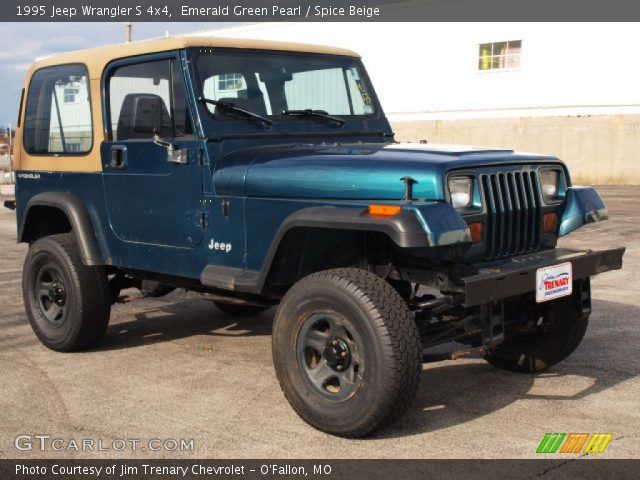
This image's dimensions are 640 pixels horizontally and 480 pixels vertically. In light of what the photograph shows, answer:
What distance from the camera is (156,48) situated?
5.17m

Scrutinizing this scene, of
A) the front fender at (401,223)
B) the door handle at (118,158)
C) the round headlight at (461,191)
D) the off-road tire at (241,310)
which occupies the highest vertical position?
the door handle at (118,158)

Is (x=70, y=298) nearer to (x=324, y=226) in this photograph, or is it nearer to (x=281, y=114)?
(x=281, y=114)

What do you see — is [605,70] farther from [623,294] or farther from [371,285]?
[371,285]

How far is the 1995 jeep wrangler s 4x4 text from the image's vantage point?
4.00m

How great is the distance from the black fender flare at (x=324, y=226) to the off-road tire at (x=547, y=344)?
5.16ft

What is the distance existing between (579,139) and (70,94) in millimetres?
19229

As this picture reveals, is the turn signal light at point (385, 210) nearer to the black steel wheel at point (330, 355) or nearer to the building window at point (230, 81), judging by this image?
the black steel wheel at point (330, 355)

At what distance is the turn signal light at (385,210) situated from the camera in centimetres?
386

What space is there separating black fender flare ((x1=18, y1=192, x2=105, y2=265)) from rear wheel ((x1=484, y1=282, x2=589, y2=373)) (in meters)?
2.73

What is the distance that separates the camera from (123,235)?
542cm

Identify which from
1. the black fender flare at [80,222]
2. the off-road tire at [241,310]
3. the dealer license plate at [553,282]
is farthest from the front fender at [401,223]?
the off-road tire at [241,310]

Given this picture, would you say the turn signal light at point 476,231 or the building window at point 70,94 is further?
the building window at point 70,94

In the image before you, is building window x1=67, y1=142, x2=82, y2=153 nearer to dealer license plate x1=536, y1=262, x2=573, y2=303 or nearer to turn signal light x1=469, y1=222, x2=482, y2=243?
turn signal light x1=469, y1=222, x2=482, y2=243

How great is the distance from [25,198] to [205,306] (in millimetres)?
1973
